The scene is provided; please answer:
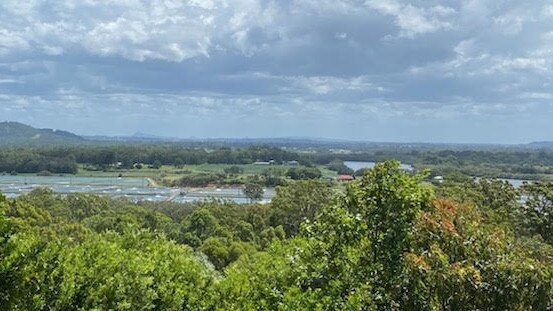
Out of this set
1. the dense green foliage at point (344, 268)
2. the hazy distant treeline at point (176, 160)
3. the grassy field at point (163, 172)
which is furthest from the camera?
the grassy field at point (163, 172)

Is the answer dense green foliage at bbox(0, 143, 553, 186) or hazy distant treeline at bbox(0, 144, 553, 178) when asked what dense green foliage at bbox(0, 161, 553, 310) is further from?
hazy distant treeline at bbox(0, 144, 553, 178)

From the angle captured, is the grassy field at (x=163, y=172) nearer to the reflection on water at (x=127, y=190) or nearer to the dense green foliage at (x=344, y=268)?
the reflection on water at (x=127, y=190)

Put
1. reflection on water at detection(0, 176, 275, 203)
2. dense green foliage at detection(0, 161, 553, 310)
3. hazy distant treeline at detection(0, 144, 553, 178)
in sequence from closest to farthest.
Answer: dense green foliage at detection(0, 161, 553, 310), reflection on water at detection(0, 176, 275, 203), hazy distant treeline at detection(0, 144, 553, 178)

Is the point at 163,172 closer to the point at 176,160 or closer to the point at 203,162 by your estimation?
the point at 176,160

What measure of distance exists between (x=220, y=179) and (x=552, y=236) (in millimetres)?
100099

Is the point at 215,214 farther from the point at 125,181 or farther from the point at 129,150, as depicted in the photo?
the point at 129,150

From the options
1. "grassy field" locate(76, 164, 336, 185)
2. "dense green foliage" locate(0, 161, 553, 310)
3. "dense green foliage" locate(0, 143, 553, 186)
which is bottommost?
"grassy field" locate(76, 164, 336, 185)

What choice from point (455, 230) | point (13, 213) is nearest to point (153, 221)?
point (13, 213)

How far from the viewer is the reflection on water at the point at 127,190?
304 ft

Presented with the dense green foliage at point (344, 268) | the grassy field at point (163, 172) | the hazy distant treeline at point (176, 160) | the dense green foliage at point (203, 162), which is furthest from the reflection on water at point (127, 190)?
the dense green foliage at point (344, 268)

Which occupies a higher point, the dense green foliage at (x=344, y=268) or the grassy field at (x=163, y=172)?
the dense green foliage at (x=344, y=268)

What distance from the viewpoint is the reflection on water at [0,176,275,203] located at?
92.7 m

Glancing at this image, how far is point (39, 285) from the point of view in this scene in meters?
12.5

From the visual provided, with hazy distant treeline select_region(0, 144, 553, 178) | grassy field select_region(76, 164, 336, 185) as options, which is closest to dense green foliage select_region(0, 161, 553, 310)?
hazy distant treeline select_region(0, 144, 553, 178)
